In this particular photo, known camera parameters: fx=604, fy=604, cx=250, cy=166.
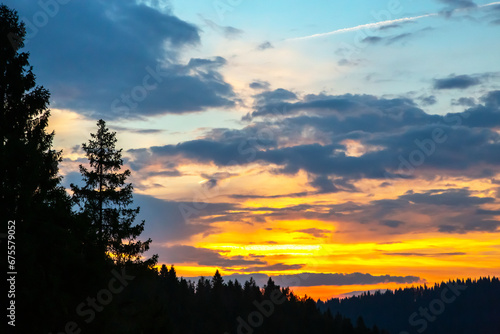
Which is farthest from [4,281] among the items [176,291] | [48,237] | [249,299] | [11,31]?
[249,299]

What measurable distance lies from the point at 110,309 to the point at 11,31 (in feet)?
45.3

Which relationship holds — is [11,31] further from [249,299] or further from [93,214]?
[249,299]

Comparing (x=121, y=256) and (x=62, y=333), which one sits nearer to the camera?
(x=62, y=333)

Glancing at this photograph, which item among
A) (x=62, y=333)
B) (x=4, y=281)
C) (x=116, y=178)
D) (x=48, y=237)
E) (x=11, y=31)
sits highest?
(x=11, y=31)

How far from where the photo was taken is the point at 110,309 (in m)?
29.5

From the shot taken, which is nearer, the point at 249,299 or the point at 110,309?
the point at 110,309

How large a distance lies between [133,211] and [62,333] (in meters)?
12.0

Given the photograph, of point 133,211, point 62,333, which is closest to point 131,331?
point 133,211

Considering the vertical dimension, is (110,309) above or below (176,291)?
below

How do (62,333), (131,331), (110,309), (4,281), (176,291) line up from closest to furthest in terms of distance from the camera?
(4,281) → (62,333) → (110,309) → (131,331) → (176,291)

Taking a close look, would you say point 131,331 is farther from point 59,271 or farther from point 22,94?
point 22,94

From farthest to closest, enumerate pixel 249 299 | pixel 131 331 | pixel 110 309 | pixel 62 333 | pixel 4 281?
pixel 249 299
pixel 131 331
pixel 110 309
pixel 62 333
pixel 4 281

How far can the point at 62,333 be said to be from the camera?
85.2ft

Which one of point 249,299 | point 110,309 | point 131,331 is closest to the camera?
point 110,309
